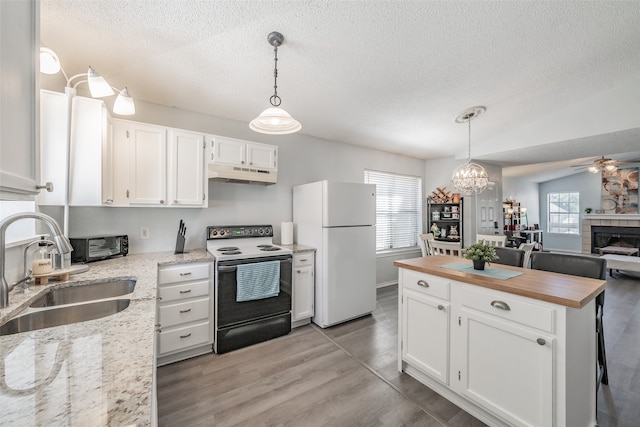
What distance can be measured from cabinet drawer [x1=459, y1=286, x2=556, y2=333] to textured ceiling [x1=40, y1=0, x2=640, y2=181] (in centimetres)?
203

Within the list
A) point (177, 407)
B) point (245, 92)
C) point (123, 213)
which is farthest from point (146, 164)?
point (177, 407)

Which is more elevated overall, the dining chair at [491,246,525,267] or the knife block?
the knife block

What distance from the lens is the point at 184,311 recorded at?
2393 millimetres

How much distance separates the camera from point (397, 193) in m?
5.06

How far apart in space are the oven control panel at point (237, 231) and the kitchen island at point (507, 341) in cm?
191

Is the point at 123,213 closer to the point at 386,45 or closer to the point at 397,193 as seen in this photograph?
the point at 386,45

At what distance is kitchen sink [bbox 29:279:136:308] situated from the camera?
1.47 m

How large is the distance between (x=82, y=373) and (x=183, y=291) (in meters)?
1.81

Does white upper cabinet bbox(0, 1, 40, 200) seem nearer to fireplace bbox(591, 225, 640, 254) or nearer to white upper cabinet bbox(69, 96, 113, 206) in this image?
white upper cabinet bbox(69, 96, 113, 206)

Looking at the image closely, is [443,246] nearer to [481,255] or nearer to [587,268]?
[587,268]

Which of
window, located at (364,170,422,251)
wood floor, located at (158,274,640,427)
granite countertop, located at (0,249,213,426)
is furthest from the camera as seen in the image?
window, located at (364,170,422,251)

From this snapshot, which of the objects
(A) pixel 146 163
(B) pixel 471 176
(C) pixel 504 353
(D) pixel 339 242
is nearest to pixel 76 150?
(A) pixel 146 163

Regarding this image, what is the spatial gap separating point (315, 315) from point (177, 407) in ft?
5.43

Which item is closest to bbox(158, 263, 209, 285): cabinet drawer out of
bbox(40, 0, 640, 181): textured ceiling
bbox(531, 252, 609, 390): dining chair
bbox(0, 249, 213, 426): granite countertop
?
bbox(0, 249, 213, 426): granite countertop
